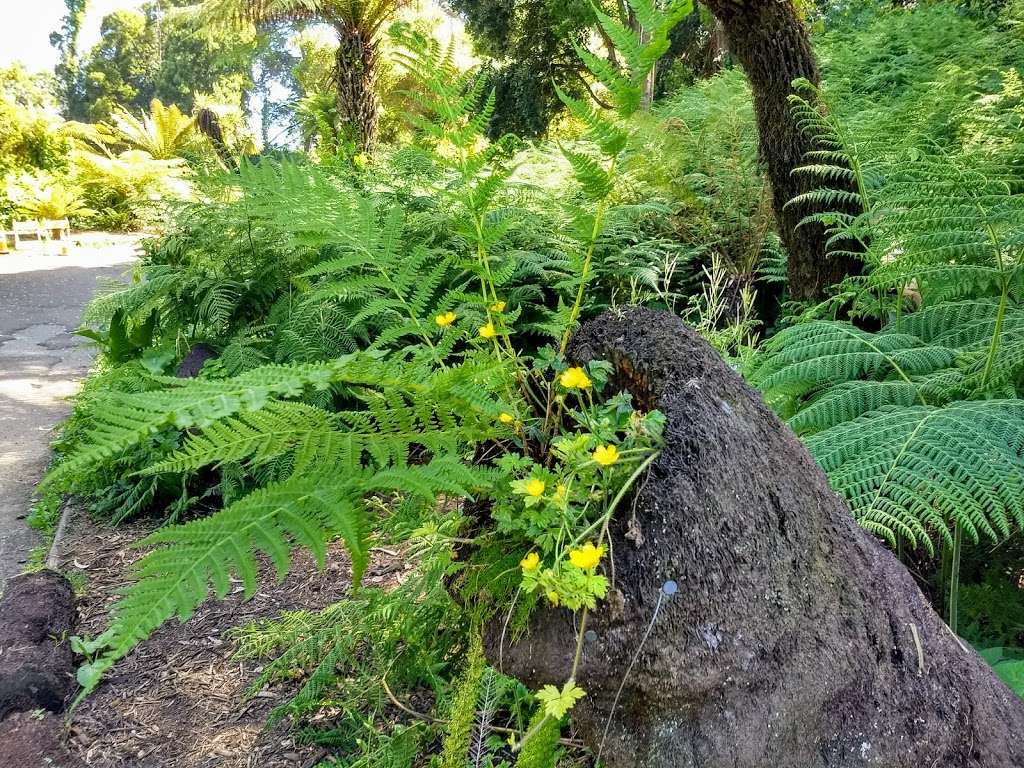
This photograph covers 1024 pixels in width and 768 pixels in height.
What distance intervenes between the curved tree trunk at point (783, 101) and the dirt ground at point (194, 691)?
2684 mm

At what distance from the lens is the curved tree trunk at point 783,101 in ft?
11.9

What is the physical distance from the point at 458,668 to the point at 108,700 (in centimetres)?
135

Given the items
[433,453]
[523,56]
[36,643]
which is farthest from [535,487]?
[523,56]

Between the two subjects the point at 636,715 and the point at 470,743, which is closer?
the point at 636,715

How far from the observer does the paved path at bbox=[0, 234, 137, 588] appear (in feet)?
12.7

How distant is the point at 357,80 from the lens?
1086 centimetres

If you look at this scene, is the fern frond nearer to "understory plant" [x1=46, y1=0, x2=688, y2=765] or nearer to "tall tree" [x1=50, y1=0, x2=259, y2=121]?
"understory plant" [x1=46, y1=0, x2=688, y2=765]

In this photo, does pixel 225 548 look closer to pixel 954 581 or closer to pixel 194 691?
pixel 954 581

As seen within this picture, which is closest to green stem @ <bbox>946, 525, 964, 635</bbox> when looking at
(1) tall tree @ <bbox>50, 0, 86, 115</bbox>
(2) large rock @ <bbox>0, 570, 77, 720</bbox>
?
(2) large rock @ <bbox>0, 570, 77, 720</bbox>

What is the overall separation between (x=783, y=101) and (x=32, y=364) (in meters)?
6.58

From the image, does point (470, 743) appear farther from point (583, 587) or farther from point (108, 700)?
point (108, 700)

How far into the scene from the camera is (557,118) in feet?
51.5

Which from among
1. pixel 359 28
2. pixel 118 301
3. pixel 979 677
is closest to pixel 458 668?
pixel 979 677

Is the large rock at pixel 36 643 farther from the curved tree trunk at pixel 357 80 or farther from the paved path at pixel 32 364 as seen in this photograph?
the curved tree trunk at pixel 357 80
